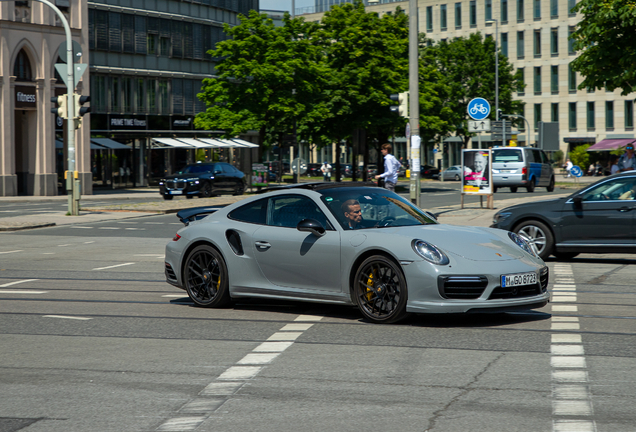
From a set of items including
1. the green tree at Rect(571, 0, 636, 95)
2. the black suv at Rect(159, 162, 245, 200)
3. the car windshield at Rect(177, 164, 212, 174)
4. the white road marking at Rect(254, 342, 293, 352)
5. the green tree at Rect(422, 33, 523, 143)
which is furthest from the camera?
the green tree at Rect(422, 33, 523, 143)

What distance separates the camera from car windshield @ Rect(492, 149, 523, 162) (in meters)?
38.9

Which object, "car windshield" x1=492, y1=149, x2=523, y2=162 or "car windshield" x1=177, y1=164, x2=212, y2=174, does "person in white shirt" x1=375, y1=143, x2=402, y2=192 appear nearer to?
"car windshield" x1=177, y1=164, x2=212, y2=174

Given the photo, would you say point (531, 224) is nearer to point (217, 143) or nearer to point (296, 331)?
point (296, 331)

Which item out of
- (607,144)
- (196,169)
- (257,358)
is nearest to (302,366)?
(257,358)

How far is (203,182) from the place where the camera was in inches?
1457

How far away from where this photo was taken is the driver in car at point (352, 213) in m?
8.51

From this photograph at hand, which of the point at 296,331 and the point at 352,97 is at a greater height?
the point at 352,97

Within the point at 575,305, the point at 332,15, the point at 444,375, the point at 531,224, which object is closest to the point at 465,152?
the point at 531,224

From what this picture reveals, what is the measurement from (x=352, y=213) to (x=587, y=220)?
631cm

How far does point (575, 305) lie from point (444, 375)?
3819mm

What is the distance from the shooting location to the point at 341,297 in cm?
836

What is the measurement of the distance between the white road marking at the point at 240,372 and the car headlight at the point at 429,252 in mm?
2115

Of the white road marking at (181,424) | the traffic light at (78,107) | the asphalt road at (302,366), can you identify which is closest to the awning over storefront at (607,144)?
the traffic light at (78,107)

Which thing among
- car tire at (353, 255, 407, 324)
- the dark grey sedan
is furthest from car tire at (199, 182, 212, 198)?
car tire at (353, 255, 407, 324)
